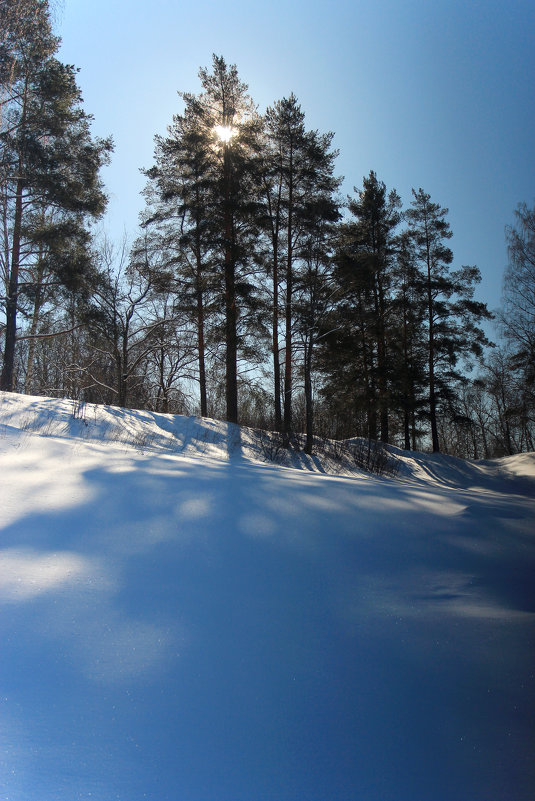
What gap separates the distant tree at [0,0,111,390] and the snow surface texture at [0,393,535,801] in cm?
1126

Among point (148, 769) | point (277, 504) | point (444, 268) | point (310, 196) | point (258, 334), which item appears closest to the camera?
point (148, 769)

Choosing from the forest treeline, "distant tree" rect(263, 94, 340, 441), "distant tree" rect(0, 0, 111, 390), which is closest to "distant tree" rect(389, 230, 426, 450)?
the forest treeline

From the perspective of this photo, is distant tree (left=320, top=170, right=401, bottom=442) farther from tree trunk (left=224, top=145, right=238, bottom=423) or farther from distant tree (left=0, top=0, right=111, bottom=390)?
distant tree (left=0, top=0, right=111, bottom=390)

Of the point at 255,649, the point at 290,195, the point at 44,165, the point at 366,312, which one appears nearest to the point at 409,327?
the point at 366,312

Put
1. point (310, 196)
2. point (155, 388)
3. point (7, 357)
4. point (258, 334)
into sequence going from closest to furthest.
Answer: point (7, 357)
point (258, 334)
point (310, 196)
point (155, 388)

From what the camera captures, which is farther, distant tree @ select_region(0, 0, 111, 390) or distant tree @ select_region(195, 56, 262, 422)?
distant tree @ select_region(195, 56, 262, 422)

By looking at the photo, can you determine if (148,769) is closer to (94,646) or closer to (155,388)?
(94,646)

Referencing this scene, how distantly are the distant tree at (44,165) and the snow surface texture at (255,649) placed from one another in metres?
11.3

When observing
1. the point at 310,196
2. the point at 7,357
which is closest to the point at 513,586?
the point at 7,357

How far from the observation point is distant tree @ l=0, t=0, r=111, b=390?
12273 mm

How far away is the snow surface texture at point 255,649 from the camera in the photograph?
1348 mm

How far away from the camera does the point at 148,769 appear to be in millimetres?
1313

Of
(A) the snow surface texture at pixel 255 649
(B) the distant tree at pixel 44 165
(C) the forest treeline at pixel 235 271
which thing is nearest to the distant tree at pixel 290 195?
(C) the forest treeline at pixel 235 271

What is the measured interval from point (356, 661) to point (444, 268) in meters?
22.9
